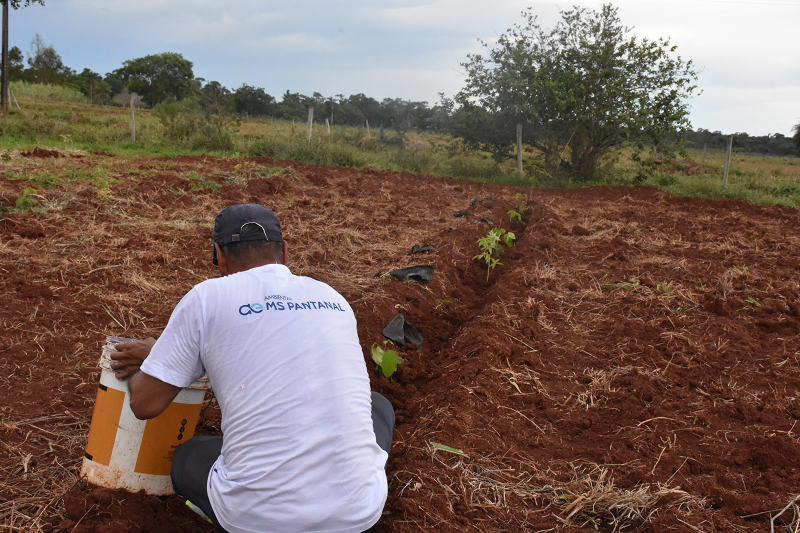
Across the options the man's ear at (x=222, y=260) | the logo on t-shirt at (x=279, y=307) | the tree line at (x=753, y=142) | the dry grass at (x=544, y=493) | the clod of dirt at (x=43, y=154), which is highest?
the tree line at (x=753, y=142)

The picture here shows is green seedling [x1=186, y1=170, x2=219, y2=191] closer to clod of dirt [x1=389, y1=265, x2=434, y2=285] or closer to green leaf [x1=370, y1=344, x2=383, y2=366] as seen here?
clod of dirt [x1=389, y1=265, x2=434, y2=285]

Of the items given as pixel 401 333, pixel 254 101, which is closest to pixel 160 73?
pixel 254 101

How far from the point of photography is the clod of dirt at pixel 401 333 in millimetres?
4000

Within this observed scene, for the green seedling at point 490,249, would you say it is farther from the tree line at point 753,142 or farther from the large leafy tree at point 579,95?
the tree line at point 753,142

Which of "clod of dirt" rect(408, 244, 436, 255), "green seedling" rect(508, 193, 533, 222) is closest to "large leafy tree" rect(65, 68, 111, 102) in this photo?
"green seedling" rect(508, 193, 533, 222)

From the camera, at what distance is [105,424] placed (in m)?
2.12

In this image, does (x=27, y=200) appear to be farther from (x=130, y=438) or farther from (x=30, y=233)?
(x=130, y=438)

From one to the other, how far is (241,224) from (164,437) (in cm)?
96

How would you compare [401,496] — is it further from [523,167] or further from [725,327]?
[523,167]

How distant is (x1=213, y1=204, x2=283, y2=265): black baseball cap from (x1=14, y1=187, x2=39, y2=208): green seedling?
6154 mm

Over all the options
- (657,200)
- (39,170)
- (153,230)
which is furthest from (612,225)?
(39,170)

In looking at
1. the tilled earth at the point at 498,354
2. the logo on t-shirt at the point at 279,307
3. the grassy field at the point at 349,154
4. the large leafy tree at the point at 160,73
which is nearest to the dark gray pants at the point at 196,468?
the tilled earth at the point at 498,354

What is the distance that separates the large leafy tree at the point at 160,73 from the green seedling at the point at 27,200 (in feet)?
157

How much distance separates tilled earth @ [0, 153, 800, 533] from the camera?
227 cm
